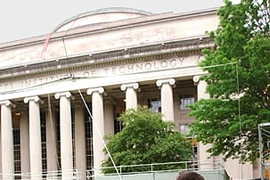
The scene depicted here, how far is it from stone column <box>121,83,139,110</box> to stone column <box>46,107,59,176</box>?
915 centimetres

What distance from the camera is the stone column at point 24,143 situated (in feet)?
184

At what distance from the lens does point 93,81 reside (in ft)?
150

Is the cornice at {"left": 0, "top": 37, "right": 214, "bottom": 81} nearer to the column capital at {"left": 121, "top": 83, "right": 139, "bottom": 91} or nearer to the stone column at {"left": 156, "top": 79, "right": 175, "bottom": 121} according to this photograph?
the column capital at {"left": 121, "top": 83, "right": 139, "bottom": 91}

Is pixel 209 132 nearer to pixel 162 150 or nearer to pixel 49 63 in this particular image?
pixel 162 150

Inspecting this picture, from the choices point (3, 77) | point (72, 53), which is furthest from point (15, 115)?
point (72, 53)

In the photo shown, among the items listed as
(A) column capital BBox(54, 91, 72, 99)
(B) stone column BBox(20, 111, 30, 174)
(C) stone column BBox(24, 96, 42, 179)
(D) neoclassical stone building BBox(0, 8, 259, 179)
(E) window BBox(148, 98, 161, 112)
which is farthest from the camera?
(B) stone column BBox(20, 111, 30, 174)

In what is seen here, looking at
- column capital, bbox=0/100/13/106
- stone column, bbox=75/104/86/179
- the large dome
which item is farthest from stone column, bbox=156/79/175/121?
column capital, bbox=0/100/13/106

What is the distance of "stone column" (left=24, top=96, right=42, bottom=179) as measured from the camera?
51156 mm

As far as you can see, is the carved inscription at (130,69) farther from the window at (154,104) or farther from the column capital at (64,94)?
the window at (154,104)

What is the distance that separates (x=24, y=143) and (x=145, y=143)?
2304cm

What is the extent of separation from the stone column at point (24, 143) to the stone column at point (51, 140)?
6.34 ft

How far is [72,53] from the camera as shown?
170 ft

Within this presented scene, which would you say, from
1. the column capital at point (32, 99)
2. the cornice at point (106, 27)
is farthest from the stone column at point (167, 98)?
the column capital at point (32, 99)

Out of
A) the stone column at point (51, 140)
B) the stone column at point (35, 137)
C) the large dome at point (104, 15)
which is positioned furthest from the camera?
the large dome at point (104, 15)
